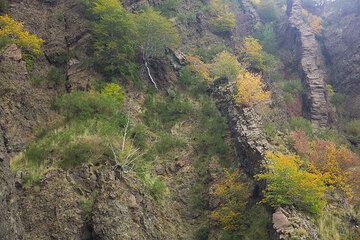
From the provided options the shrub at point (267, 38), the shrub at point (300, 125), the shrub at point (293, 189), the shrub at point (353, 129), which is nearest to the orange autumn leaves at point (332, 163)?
the shrub at point (293, 189)

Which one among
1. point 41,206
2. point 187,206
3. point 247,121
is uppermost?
point 247,121

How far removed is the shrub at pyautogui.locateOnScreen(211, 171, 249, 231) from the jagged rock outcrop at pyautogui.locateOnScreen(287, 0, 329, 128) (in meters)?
18.8

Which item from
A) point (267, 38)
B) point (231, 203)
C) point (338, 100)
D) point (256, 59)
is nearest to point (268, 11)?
point (267, 38)

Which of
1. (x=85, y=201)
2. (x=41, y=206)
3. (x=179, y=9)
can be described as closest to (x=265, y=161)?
(x=85, y=201)

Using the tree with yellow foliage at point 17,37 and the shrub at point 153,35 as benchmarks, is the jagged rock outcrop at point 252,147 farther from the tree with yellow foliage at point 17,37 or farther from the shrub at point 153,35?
the tree with yellow foliage at point 17,37

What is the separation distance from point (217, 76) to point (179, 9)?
14.6 m

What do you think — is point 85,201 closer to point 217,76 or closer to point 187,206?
point 187,206

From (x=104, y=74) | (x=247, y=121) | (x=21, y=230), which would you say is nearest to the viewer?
(x=21, y=230)

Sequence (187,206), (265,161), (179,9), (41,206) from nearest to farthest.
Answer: (41,206)
(265,161)
(187,206)
(179,9)

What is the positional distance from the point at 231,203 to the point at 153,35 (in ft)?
60.8

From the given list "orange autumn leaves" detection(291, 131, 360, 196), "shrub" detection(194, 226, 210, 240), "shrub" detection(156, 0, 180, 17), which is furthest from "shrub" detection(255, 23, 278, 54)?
"shrub" detection(194, 226, 210, 240)

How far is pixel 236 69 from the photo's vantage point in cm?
3438

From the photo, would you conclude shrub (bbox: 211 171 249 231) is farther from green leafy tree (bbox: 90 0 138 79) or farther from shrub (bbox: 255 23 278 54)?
shrub (bbox: 255 23 278 54)

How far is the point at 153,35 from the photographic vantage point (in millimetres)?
33531
